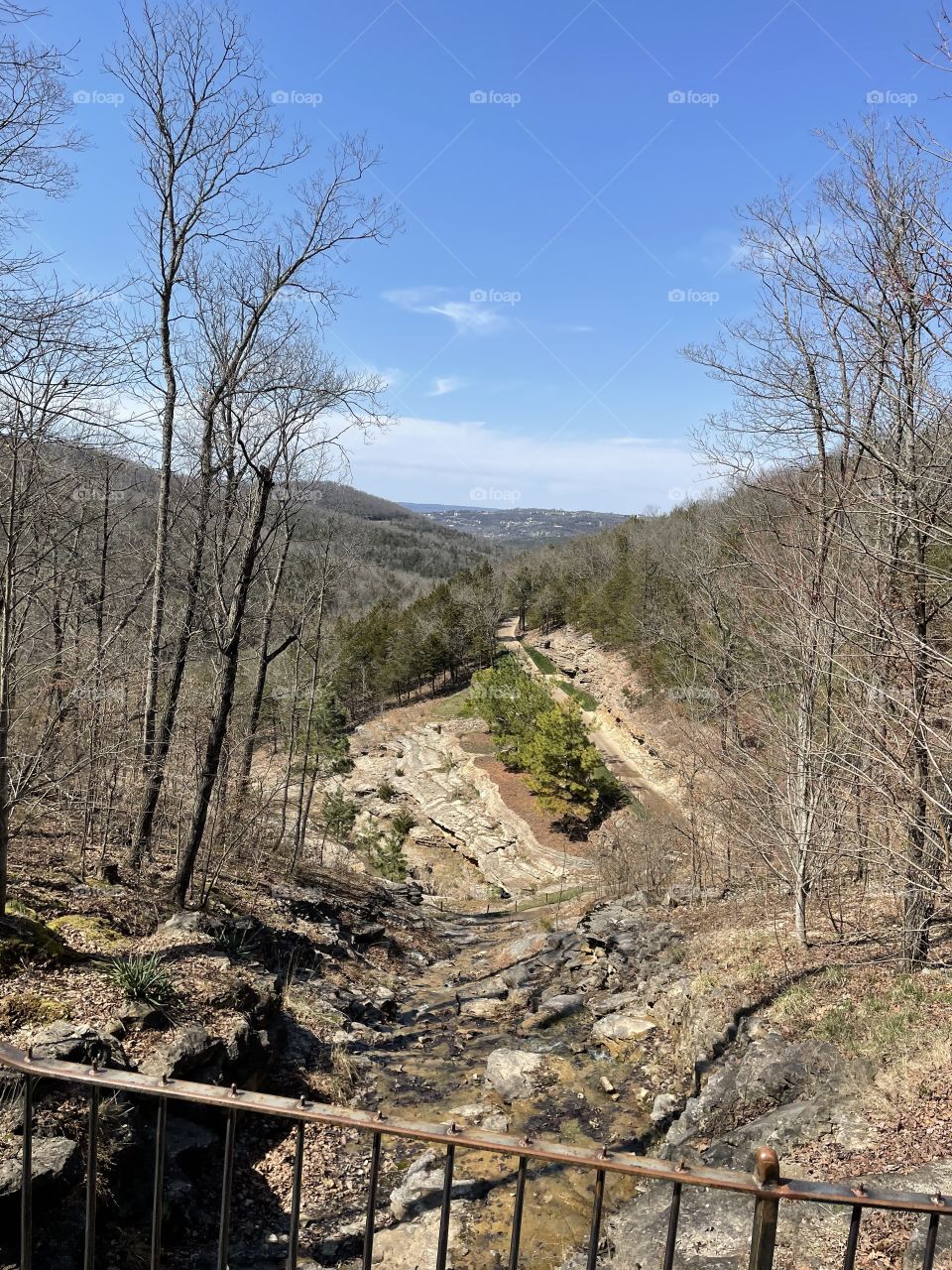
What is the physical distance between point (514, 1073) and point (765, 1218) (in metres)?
7.52

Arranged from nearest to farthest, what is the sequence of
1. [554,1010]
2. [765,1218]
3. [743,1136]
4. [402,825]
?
[765,1218] → [743,1136] → [554,1010] → [402,825]

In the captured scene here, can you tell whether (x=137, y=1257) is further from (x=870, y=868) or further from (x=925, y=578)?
(x=870, y=868)

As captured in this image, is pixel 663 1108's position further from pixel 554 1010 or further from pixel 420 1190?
pixel 554 1010

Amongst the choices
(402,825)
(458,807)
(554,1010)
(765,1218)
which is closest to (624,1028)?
(554,1010)

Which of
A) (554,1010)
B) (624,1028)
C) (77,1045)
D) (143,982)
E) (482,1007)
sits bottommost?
(482,1007)

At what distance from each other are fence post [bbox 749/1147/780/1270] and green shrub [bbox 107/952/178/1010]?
613 cm

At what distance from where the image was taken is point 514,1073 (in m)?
8.95

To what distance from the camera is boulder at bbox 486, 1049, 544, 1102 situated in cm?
862

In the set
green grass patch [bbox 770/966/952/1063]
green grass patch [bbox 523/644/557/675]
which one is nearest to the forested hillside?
green grass patch [bbox 770/966/952/1063]

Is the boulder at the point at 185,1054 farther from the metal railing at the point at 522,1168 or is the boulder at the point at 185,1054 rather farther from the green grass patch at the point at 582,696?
the green grass patch at the point at 582,696

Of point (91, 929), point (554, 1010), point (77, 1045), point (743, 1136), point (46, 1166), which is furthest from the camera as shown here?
point (554, 1010)

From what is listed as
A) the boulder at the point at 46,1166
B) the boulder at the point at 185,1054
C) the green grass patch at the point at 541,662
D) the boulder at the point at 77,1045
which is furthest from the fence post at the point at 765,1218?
the green grass patch at the point at 541,662

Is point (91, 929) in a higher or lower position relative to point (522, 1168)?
lower

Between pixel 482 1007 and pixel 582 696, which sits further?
pixel 582 696
